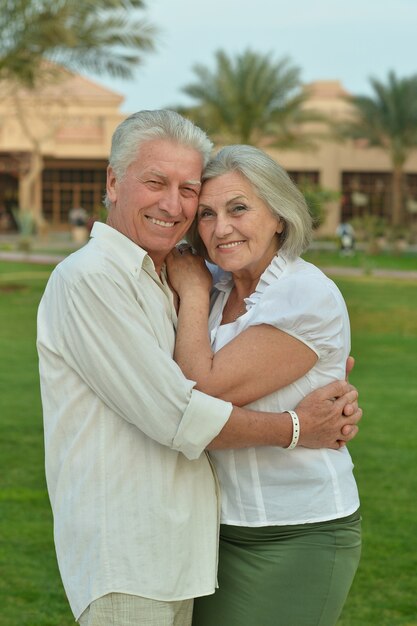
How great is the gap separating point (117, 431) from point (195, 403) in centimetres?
20

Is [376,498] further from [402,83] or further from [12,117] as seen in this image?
[12,117]

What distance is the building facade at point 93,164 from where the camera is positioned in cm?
5443

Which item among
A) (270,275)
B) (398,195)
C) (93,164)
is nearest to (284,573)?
(270,275)

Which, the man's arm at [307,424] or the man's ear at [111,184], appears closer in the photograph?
the man's arm at [307,424]

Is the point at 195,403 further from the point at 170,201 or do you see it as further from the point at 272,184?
the point at 272,184

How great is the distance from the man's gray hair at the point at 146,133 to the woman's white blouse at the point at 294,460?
0.43 meters

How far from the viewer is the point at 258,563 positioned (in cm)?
283

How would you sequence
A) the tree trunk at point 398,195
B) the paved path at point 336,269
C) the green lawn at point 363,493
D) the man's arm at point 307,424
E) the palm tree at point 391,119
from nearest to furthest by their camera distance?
A: 1. the man's arm at point 307,424
2. the green lawn at point 363,493
3. the paved path at point 336,269
4. the palm tree at point 391,119
5. the tree trunk at point 398,195

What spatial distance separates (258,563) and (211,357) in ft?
1.76

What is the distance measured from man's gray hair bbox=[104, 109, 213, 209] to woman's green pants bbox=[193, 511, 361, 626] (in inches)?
37.6

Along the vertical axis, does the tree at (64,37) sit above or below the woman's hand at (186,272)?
above

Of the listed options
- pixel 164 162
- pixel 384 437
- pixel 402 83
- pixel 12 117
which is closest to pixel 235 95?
pixel 402 83

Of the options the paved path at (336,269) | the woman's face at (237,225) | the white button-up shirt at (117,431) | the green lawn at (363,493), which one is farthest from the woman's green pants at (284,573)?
the paved path at (336,269)

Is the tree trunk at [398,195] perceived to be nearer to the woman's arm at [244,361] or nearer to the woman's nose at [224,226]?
the woman's nose at [224,226]
